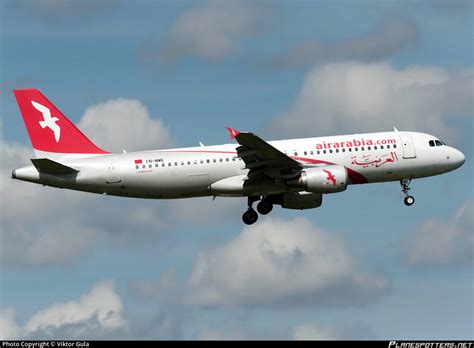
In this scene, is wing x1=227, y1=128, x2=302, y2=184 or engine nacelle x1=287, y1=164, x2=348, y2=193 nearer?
wing x1=227, y1=128, x2=302, y2=184

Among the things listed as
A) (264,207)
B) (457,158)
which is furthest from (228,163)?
(457,158)

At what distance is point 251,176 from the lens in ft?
227

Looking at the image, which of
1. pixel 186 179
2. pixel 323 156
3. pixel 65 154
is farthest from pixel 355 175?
pixel 65 154

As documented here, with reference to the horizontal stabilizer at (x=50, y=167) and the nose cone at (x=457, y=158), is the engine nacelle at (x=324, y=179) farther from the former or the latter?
the horizontal stabilizer at (x=50, y=167)

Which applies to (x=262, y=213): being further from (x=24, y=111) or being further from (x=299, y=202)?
(x=24, y=111)

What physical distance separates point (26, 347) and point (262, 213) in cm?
3031

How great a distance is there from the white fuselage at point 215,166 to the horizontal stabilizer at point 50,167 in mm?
348

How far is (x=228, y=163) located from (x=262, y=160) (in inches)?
99.0

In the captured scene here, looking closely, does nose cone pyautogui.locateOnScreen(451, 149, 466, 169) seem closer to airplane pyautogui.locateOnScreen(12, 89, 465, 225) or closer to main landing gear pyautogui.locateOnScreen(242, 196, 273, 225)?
airplane pyautogui.locateOnScreen(12, 89, 465, 225)

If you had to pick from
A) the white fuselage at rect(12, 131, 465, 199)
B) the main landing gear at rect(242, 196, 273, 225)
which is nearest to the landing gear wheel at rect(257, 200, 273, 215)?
the main landing gear at rect(242, 196, 273, 225)

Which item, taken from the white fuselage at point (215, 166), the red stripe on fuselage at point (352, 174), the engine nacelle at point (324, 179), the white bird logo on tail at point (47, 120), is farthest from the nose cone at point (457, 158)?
the white bird logo on tail at point (47, 120)

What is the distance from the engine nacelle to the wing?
37.9 inches

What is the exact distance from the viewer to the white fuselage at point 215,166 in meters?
67.8

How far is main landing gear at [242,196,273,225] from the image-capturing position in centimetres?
7275
